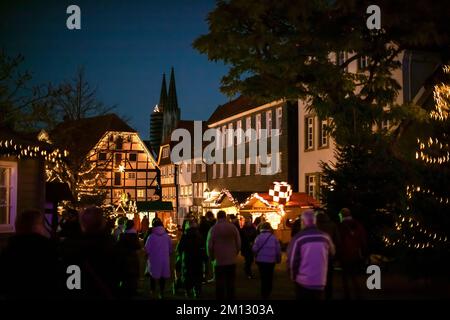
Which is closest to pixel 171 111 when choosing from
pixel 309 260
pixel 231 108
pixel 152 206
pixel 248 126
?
pixel 231 108

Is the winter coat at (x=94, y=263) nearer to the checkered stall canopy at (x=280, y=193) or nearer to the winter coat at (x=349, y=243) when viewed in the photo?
the winter coat at (x=349, y=243)

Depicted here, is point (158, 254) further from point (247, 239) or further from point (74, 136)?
point (74, 136)

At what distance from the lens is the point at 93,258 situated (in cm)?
680

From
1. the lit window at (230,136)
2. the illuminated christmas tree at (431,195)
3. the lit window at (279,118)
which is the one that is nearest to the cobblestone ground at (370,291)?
the illuminated christmas tree at (431,195)

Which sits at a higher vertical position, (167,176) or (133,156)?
(133,156)

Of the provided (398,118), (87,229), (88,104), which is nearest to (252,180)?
(88,104)

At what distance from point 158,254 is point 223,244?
239 centimetres

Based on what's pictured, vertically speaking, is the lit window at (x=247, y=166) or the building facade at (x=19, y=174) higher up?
the lit window at (x=247, y=166)

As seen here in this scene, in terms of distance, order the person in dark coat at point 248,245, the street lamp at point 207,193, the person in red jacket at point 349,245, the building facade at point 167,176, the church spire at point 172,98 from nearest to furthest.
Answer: the person in red jacket at point 349,245, the person in dark coat at point 248,245, the street lamp at point 207,193, the building facade at point 167,176, the church spire at point 172,98

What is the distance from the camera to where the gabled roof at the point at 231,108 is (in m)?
49.2

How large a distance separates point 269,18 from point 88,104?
1716 cm

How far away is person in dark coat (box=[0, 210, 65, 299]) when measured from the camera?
19.8ft

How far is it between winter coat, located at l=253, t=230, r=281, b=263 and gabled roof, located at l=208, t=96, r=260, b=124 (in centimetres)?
3371

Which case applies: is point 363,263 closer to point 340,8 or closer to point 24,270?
point 340,8
